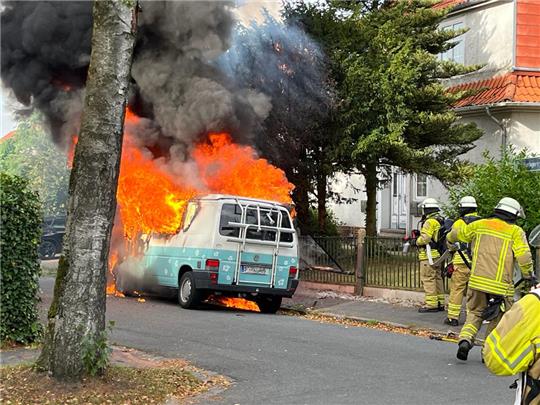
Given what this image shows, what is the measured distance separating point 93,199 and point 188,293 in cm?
647

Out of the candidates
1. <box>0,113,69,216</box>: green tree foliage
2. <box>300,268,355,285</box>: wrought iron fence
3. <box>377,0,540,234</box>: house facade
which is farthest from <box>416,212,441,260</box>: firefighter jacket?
<box>0,113,69,216</box>: green tree foliage

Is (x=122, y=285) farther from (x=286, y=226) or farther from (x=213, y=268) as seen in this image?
(x=286, y=226)

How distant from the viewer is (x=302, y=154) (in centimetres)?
1819

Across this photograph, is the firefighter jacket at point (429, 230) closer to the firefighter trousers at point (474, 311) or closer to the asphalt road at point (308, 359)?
the asphalt road at point (308, 359)

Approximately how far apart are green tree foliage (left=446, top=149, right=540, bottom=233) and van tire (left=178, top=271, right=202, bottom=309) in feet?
16.4

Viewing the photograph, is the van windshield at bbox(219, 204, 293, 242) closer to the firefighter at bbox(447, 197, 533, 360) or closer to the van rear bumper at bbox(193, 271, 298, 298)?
the van rear bumper at bbox(193, 271, 298, 298)

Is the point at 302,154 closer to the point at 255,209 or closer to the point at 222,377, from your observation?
the point at 255,209

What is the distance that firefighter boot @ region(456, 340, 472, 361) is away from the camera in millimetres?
8273

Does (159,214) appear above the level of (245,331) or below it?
above

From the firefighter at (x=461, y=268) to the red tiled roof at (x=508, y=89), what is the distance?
11294mm

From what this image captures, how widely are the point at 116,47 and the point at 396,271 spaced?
8.88m

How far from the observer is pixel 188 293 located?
12.7m

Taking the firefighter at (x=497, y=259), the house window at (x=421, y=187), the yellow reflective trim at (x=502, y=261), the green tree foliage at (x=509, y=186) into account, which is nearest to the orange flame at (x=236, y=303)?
the green tree foliage at (x=509, y=186)

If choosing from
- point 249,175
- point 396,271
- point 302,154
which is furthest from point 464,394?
point 302,154
